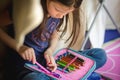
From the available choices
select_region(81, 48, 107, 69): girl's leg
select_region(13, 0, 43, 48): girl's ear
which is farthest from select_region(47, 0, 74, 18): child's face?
select_region(81, 48, 107, 69): girl's leg

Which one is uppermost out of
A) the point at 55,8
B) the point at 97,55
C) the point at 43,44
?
the point at 55,8

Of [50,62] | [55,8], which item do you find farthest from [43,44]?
[55,8]

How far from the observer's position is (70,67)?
2.13 ft

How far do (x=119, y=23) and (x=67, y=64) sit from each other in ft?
3.03

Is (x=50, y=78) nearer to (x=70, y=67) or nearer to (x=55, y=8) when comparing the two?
(x=70, y=67)

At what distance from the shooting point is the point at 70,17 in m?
0.59

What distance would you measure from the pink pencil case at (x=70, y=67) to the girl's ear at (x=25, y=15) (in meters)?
0.34

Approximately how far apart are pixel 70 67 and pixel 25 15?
46 cm

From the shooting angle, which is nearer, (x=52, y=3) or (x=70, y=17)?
(x=52, y=3)

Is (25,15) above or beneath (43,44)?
above

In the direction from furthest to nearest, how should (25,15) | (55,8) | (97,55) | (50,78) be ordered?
(97,55) → (50,78) → (55,8) → (25,15)

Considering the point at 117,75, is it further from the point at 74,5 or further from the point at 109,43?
the point at 74,5

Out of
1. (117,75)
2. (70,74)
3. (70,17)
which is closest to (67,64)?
(70,74)

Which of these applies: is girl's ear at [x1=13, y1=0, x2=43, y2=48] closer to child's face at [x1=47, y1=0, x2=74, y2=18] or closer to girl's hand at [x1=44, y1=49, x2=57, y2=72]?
child's face at [x1=47, y1=0, x2=74, y2=18]
